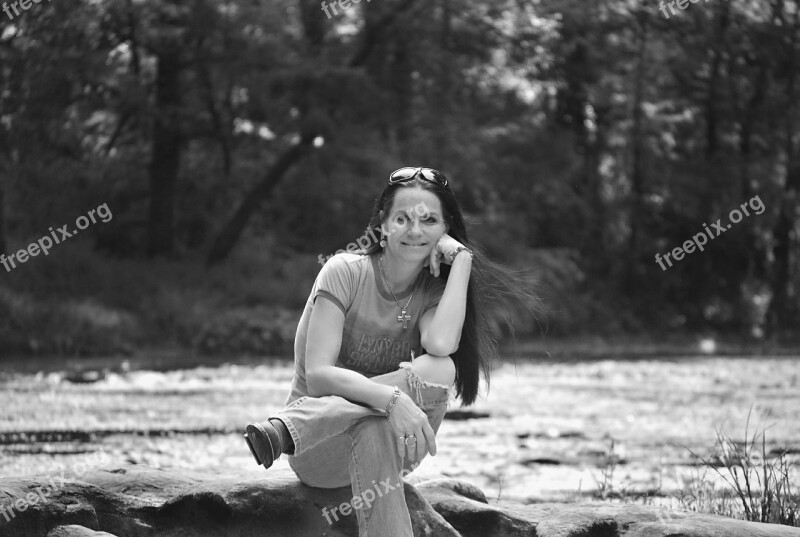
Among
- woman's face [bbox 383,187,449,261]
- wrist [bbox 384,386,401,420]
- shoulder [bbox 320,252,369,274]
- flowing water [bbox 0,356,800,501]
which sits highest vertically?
woman's face [bbox 383,187,449,261]

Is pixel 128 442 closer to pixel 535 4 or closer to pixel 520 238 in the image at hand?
pixel 535 4

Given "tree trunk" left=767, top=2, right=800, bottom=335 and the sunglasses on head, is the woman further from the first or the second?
"tree trunk" left=767, top=2, right=800, bottom=335

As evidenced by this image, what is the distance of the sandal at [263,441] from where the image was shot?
347 centimetres

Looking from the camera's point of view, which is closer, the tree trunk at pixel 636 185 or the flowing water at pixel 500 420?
the flowing water at pixel 500 420

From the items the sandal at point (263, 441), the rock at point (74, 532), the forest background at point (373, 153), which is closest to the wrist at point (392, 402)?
the sandal at point (263, 441)

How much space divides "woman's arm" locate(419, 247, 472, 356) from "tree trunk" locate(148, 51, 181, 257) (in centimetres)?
1658

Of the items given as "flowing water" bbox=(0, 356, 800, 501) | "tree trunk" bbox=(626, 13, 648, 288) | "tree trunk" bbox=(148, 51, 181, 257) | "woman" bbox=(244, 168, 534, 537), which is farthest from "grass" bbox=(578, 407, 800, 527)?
"tree trunk" bbox=(626, 13, 648, 288)

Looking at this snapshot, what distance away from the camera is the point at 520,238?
82.3 ft

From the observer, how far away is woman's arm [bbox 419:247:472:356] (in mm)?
3871

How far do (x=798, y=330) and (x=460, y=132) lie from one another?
9234 mm

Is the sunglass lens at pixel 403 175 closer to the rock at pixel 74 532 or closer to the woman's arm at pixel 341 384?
the woman's arm at pixel 341 384

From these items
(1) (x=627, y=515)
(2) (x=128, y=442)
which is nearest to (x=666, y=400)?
(2) (x=128, y=442)

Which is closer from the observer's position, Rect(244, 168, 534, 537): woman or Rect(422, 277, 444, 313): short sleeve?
Rect(244, 168, 534, 537): woman

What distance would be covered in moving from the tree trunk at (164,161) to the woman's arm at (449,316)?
16.6m
